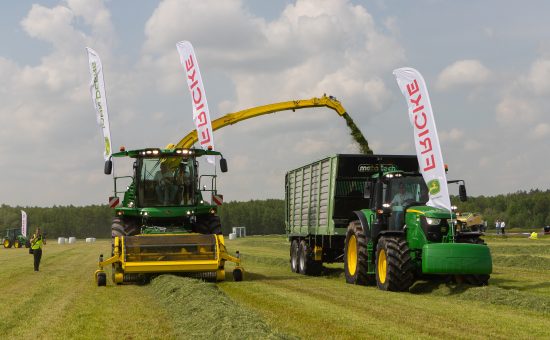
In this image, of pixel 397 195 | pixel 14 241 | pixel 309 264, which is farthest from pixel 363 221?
pixel 14 241

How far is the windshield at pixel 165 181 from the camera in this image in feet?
63.1

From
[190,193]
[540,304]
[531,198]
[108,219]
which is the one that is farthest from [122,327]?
[108,219]

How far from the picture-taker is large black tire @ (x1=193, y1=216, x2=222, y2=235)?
19.4m

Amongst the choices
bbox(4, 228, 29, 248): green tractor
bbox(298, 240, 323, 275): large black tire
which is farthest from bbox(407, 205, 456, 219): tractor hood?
bbox(4, 228, 29, 248): green tractor

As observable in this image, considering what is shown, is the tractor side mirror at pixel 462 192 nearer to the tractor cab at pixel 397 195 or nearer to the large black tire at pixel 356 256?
the tractor cab at pixel 397 195

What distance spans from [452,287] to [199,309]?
5787 mm

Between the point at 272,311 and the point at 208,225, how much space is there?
8.12 m

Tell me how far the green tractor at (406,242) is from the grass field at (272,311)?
43cm

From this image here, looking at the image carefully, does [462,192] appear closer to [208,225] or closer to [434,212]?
[434,212]

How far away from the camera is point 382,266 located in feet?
51.4

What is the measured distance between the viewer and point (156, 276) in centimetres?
1811

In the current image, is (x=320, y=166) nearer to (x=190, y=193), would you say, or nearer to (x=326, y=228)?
(x=326, y=228)

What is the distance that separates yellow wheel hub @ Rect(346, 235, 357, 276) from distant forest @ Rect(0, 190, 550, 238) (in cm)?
10061

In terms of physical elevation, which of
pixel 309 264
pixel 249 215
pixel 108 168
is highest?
pixel 249 215
